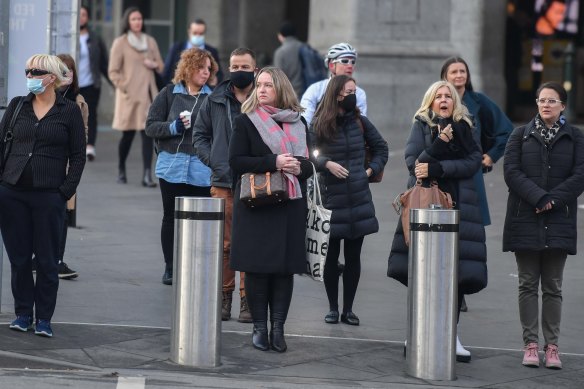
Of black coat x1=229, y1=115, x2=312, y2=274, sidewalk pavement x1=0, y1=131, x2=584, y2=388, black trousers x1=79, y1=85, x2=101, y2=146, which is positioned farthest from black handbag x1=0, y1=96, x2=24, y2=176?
black trousers x1=79, y1=85, x2=101, y2=146

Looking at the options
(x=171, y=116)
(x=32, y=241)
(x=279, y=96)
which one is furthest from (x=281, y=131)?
(x=171, y=116)

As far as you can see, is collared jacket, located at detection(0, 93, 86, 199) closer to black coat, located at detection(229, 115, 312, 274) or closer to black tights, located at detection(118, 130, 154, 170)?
black coat, located at detection(229, 115, 312, 274)

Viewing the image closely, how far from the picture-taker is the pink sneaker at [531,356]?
9.09 m

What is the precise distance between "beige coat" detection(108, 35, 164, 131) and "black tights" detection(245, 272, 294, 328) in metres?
8.52

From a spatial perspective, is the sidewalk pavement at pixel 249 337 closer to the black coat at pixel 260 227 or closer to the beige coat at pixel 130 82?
the black coat at pixel 260 227

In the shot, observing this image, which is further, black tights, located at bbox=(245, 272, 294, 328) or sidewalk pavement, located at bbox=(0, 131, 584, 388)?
black tights, located at bbox=(245, 272, 294, 328)

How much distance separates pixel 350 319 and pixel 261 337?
45.8 inches

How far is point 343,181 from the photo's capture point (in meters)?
10.1

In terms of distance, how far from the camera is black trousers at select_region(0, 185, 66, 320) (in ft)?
30.1

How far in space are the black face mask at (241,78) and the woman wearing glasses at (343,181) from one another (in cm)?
55

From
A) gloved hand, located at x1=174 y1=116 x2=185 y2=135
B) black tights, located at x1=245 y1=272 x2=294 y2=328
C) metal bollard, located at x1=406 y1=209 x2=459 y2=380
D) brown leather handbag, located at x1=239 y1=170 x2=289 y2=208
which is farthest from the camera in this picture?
gloved hand, located at x1=174 y1=116 x2=185 y2=135

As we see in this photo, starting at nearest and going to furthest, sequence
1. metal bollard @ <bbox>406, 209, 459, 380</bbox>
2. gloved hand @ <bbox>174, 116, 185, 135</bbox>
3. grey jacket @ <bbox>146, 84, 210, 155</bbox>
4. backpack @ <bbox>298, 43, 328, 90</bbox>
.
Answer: metal bollard @ <bbox>406, 209, 459, 380</bbox> < gloved hand @ <bbox>174, 116, 185, 135</bbox> < grey jacket @ <bbox>146, 84, 210, 155</bbox> < backpack @ <bbox>298, 43, 328, 90</bbox>

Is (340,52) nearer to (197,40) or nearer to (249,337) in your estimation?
(249,337)

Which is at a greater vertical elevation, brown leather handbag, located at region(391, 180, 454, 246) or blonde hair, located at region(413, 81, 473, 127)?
blonde hair, located at region(413, 81, 473, 127)
